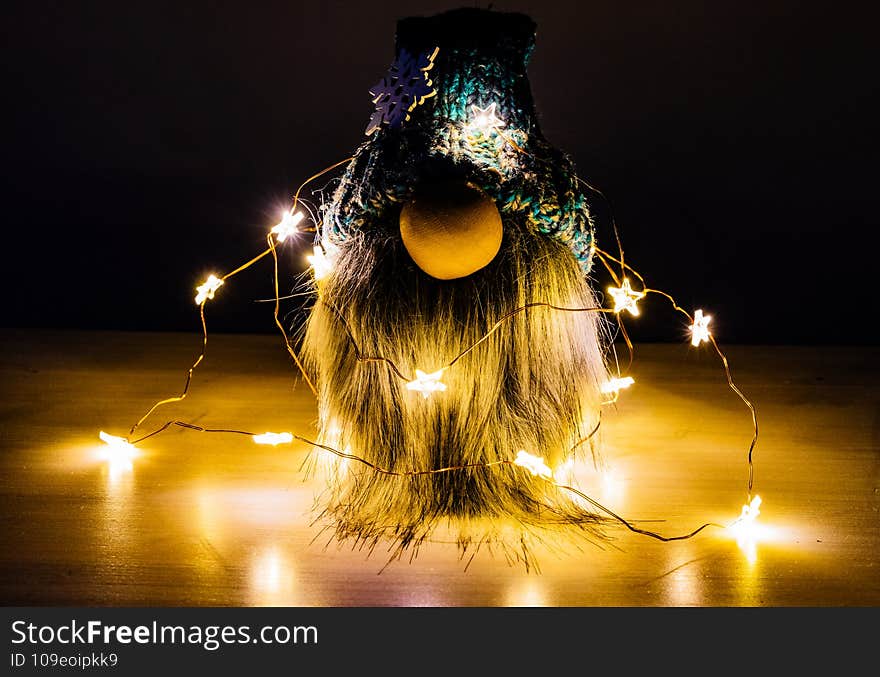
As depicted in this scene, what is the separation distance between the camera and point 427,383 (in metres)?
1.22

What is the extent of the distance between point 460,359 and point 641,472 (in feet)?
1.34

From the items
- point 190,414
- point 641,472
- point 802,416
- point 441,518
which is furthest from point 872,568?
point 190,414

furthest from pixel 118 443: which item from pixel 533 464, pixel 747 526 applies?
pixel 747 526

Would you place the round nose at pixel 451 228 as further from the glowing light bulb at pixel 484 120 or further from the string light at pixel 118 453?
the string light at pixel 118 453

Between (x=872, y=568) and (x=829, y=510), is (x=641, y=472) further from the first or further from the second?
(x=872, y=568)

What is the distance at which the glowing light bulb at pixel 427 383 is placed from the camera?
4.01ft

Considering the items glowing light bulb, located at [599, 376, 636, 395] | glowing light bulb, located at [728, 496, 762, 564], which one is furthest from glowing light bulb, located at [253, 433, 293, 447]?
glowing light bulb, located at [728, 496, 762, 564]

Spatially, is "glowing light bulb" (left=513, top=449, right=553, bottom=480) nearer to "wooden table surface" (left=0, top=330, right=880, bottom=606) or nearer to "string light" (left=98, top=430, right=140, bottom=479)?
"wooden table surface" (left=0, top=330, right=880, bottom=606)

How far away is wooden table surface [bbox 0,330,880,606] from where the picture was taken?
42.3 inches

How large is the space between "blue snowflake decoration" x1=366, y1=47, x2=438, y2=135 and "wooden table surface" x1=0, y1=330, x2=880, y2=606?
516 millimetres

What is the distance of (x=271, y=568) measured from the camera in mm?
1120

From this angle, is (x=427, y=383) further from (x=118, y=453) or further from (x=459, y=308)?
(x=118, y=453)

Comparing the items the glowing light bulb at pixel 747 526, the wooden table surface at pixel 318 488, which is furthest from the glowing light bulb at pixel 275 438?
the glowing light bulb at pixel 747 526

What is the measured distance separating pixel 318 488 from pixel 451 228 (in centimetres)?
45
